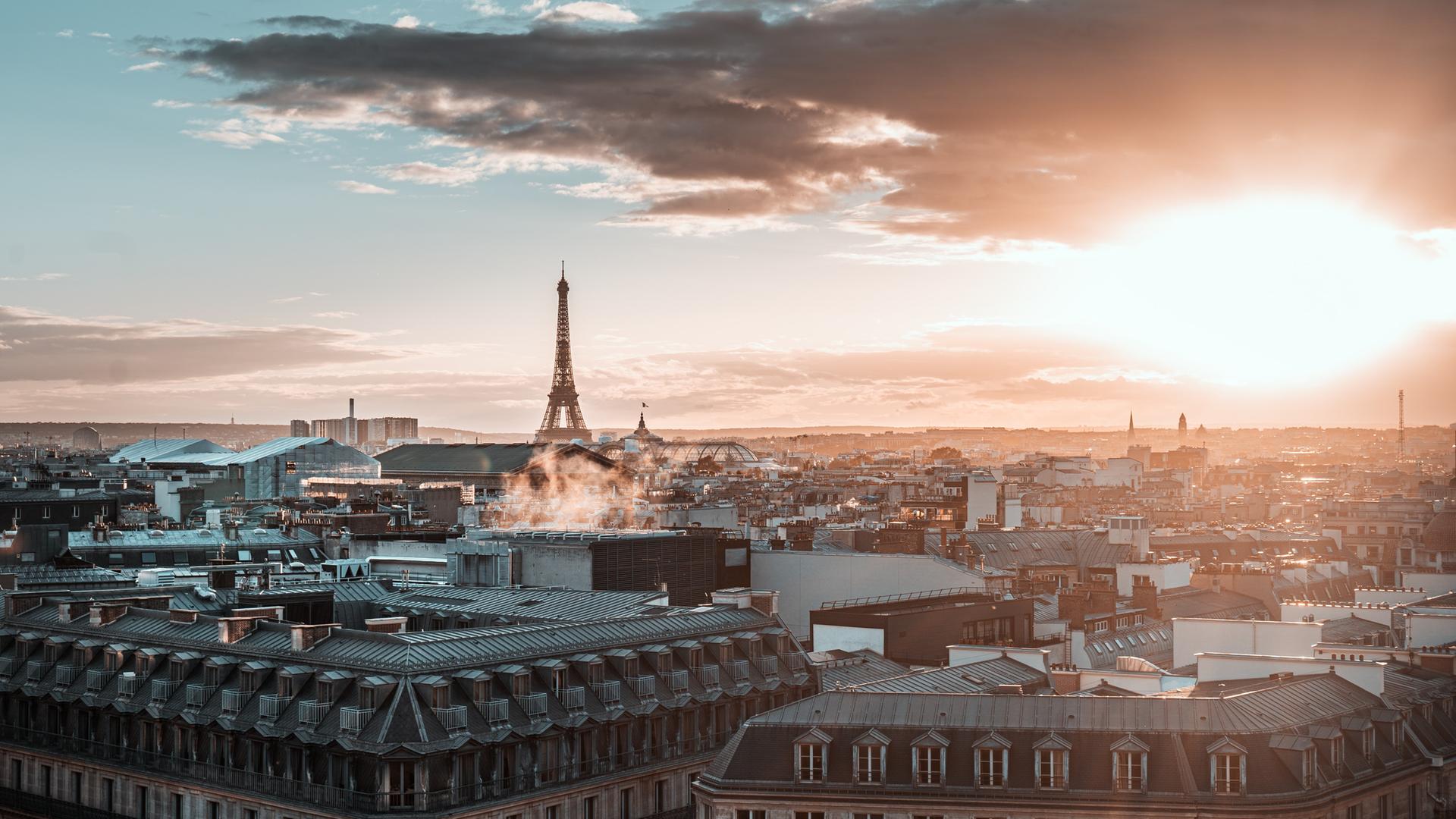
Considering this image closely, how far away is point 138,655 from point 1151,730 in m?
33.2

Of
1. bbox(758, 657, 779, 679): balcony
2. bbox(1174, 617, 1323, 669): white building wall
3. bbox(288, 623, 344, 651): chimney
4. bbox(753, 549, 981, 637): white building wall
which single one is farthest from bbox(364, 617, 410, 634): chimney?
bbox(753, 549, 981, 637): white building wall

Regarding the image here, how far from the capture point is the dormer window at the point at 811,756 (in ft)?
149

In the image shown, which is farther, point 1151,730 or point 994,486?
point 994,486

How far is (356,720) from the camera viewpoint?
48750 mm

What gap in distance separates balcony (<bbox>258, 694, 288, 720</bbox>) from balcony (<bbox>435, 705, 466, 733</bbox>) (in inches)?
218

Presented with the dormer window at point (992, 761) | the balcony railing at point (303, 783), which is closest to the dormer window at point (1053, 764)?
the dormer window at point (992, 761)

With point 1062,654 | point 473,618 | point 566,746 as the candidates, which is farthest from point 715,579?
point 566,746

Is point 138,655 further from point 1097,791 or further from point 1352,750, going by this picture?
point 1352,750

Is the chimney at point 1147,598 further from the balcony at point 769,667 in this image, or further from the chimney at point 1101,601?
the balcony at point 769,667

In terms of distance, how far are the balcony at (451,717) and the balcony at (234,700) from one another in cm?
747

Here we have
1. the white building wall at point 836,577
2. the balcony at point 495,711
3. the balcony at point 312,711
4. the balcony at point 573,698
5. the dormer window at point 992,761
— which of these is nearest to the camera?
the dormer window at point 992,761

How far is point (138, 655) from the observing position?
58.1 m

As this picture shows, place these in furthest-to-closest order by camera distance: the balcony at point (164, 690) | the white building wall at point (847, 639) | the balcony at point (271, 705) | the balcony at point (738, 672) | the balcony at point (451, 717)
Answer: the white building wall at point (847, 639)
the balcony at point (738, 672)
the balcony at point (164, 690)
the balcony at point (271, 705)
the balcony at point (451, 717)

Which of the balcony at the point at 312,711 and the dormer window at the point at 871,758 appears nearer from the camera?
the dormer window at the point at 871,758
